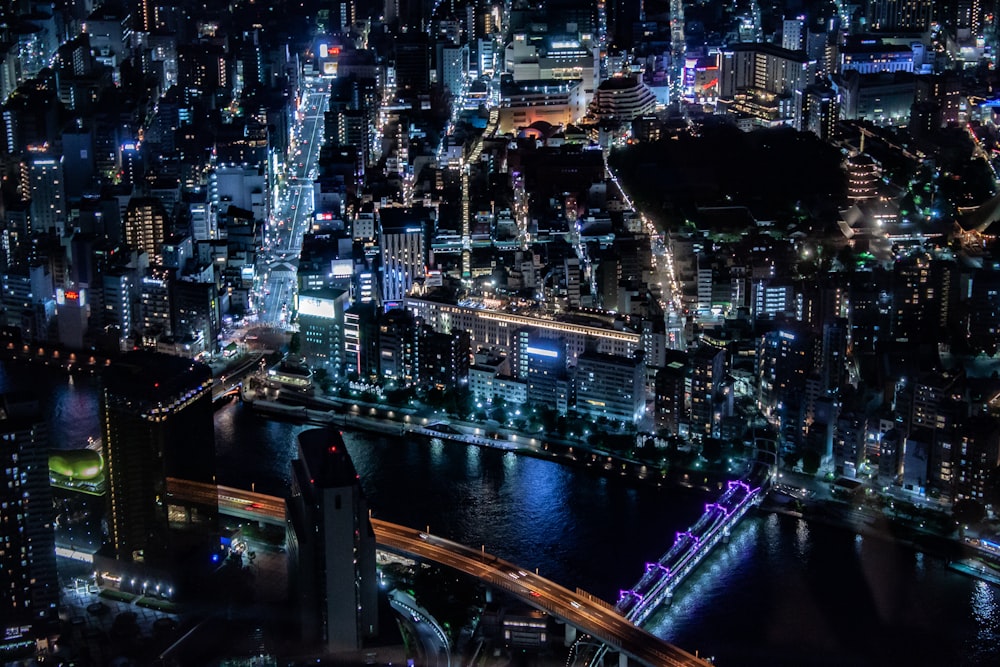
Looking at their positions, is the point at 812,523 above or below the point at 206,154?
below

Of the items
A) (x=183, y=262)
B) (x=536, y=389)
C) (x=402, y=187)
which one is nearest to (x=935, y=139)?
(x=402, y=187)

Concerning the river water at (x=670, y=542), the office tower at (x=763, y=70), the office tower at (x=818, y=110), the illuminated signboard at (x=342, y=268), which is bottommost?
the river water at (x=670, y=542)

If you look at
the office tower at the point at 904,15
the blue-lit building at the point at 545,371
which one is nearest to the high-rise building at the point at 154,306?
the blue-lit building at the point at 545,371

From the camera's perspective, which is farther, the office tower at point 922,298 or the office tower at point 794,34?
the office tower at point 794,34

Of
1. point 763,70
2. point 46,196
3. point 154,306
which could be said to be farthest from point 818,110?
point 46,196

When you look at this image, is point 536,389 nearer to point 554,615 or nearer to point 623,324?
point 623,324

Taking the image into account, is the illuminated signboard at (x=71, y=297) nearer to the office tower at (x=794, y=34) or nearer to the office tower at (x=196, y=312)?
the office tower at (x=196, y=312)

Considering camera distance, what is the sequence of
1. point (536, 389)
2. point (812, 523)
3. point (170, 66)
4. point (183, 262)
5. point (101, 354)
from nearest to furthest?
point (812, 523), point (536, 389), point (101, 354), point (183, 262), point (170, 66)

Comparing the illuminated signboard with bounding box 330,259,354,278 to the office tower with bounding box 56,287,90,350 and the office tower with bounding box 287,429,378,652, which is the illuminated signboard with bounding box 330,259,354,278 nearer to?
the office tower with bounding box 56,287,90,350
